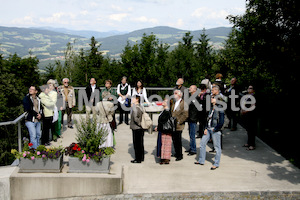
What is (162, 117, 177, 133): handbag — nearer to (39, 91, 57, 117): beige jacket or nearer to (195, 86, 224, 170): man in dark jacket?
(195, 86, 224, 170): man in dark jacket

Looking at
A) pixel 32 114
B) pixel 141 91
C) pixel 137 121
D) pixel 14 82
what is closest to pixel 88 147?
pixel 137 121

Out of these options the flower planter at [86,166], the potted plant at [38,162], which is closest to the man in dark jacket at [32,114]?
the potted plant at [38,162]

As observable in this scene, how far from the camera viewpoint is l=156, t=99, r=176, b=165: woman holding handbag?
25.7 feet

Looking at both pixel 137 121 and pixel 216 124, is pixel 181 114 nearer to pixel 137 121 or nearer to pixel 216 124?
pixel 216 124

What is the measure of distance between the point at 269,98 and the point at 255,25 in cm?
475

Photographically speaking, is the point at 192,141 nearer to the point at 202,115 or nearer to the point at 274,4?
the point at 202,115

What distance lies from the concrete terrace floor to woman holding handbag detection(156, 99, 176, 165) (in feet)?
1.15

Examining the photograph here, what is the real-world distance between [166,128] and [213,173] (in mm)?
1538

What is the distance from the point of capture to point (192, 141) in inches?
347

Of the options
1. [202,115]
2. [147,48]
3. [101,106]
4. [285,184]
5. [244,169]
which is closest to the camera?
[285,184]

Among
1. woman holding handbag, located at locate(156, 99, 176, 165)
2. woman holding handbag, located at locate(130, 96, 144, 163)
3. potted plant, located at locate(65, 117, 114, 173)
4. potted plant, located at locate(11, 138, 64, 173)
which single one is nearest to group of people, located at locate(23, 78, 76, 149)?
potted plant, located at locate(11, 138, 64, 173)

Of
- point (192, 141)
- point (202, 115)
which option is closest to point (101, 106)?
point (192, 141)

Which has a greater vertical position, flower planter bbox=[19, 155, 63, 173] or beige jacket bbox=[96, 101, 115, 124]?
beige jacket bbox=[96, 101, 115, 124]

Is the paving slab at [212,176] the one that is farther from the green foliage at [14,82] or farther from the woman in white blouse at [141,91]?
the green foliage at [14,82]
